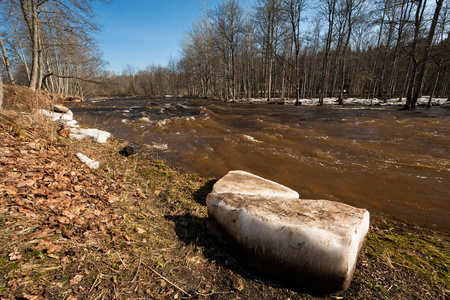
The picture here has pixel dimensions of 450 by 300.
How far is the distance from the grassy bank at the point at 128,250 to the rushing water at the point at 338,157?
0.76 meters

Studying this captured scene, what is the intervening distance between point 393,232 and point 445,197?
174 centimetres

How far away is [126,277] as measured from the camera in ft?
4.76

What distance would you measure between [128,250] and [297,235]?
5.12 ft

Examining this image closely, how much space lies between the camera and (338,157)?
16.3ft

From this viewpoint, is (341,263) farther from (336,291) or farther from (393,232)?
(393,232)

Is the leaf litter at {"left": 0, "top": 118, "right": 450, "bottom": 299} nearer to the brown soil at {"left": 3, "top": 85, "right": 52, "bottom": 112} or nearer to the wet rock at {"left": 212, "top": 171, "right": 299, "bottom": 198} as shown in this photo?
the wet rock at {"left": 212, "top": 171, "right": 299, "bottom": 198}

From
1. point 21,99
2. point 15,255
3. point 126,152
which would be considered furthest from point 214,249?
point 21,99

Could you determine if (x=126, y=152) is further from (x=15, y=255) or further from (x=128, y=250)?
(x=15, y=255)

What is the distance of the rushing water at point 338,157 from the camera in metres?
3.27

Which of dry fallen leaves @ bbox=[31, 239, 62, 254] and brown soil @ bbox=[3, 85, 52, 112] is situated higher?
brown soil @ bbox=[3, 85, 52, 112]

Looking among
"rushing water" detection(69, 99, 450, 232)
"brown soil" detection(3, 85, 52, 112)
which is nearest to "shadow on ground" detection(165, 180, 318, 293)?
"rushing water" detection(69, 99, 450, 232)

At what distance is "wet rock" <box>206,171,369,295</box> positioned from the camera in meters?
1.45

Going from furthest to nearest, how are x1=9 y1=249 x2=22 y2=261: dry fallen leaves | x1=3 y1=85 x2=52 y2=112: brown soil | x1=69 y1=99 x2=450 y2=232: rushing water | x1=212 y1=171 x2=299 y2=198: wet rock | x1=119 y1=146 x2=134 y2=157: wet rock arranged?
x1=3 y1=85 x2=52 y2=112: brown soil < x1=119 y1=146 x2=134 y2=157: wet rock < x1=69 y1=99 x2=450 y2=232: rushing water < x1=212 y1=171 x2=299 y2=198: wet rock < x1=9 y1=249 x2=22 y2=261: dry fallen leaves

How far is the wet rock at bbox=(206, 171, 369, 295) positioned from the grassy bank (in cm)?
15
